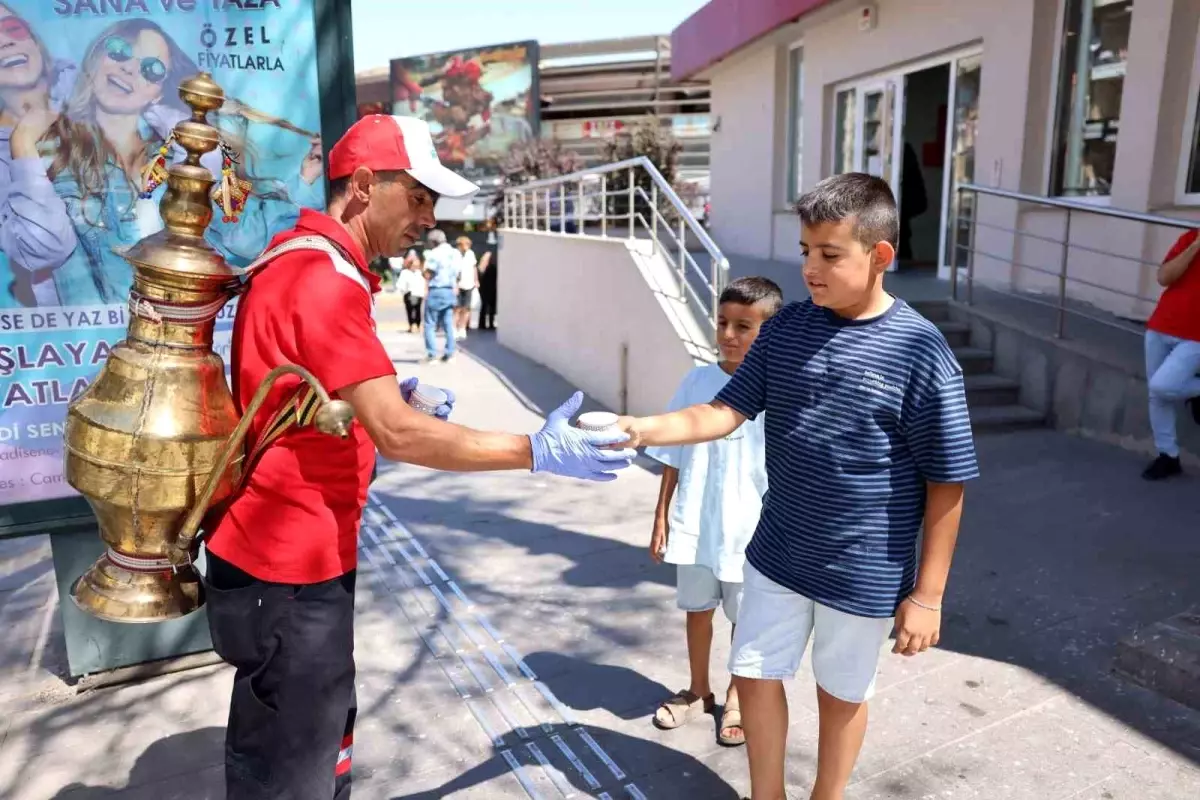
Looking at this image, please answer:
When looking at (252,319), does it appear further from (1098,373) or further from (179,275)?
(1098,373)

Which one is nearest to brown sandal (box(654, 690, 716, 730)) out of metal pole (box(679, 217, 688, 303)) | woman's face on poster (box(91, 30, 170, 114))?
woman's face on poster (box(91, 30, 170, 114))

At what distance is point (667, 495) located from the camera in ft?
10.4

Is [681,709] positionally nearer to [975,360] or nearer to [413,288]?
[975,360]

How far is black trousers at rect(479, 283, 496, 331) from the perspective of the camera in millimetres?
17109

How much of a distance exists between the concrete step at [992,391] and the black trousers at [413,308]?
11.7m

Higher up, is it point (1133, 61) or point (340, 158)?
point (1133, 61)

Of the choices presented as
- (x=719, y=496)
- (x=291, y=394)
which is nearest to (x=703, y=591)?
(x=719, y=496)

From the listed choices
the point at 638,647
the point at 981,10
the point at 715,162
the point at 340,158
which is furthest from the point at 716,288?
the point at 715,162

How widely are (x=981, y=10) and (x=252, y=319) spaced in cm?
859

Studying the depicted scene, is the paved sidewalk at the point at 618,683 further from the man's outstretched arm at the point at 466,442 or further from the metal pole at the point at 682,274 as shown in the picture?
the metal pole at the point at 682,274

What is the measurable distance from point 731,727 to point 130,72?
3.21m

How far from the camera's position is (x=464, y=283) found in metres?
15.0

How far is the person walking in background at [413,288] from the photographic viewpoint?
53.4 feet

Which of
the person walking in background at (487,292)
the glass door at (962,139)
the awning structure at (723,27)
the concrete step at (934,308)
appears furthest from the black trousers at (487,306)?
the concrete step at (934,308)
